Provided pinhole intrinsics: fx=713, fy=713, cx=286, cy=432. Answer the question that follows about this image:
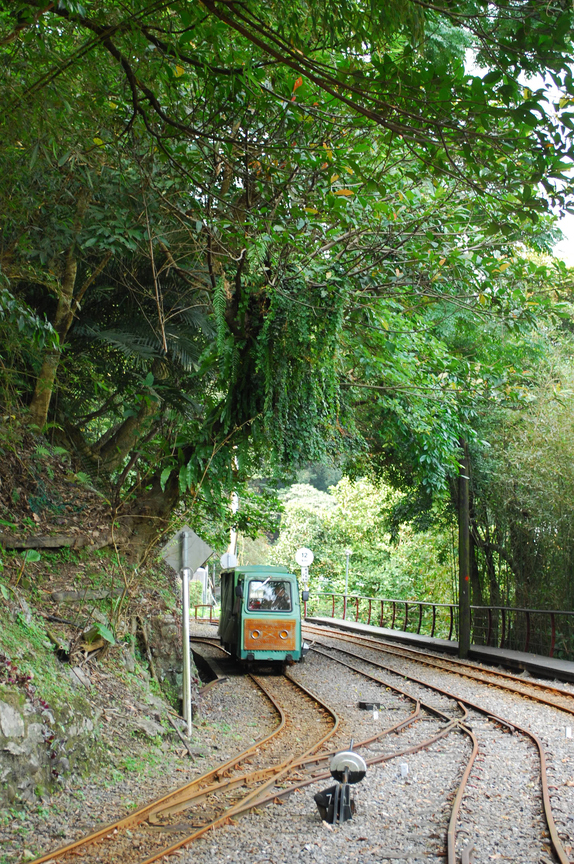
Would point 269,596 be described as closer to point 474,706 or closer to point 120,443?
point 120,443

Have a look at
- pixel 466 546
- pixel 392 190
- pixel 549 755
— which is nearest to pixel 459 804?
pixel 549 755

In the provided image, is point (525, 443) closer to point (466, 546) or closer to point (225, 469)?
point (466, 546)

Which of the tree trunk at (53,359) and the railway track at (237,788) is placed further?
the tree trunk at (53,359)

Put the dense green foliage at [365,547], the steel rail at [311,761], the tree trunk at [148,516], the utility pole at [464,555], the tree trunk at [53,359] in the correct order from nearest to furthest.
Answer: the steel rail at [311,761] → the tree trunk at [53,359] → the tree trunk at [148,516] → the utility pole at [464,555] → the dense green foliage at [365,547]

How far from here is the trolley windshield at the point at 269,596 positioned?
45.9 ft

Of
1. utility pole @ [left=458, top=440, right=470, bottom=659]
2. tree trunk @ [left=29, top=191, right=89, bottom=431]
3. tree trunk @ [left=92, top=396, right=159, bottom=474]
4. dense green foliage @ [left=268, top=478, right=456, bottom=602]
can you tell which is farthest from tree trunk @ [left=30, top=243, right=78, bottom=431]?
dense green foliage @ [left=268, top=478, right=456, bottom=602]

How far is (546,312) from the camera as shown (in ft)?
36.6

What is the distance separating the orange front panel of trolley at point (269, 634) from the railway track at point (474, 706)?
1.79 metres

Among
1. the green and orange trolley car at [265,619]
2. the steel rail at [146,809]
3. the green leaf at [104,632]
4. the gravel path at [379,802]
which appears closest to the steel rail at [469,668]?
the gravel path at [379,802]

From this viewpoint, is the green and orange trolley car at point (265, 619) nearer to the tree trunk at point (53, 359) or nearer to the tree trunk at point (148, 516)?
the tree trunk at point (148, 516)

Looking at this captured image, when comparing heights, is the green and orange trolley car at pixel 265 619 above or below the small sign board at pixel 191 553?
below

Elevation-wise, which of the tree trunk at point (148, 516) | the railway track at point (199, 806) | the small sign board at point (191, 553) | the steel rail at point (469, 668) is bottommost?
the steel rail at point (469, 668)

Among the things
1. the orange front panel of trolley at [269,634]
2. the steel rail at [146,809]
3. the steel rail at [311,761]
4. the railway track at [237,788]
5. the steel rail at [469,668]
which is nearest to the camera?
the steel rail at [146,809]

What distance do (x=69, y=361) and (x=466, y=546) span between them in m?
9.77
